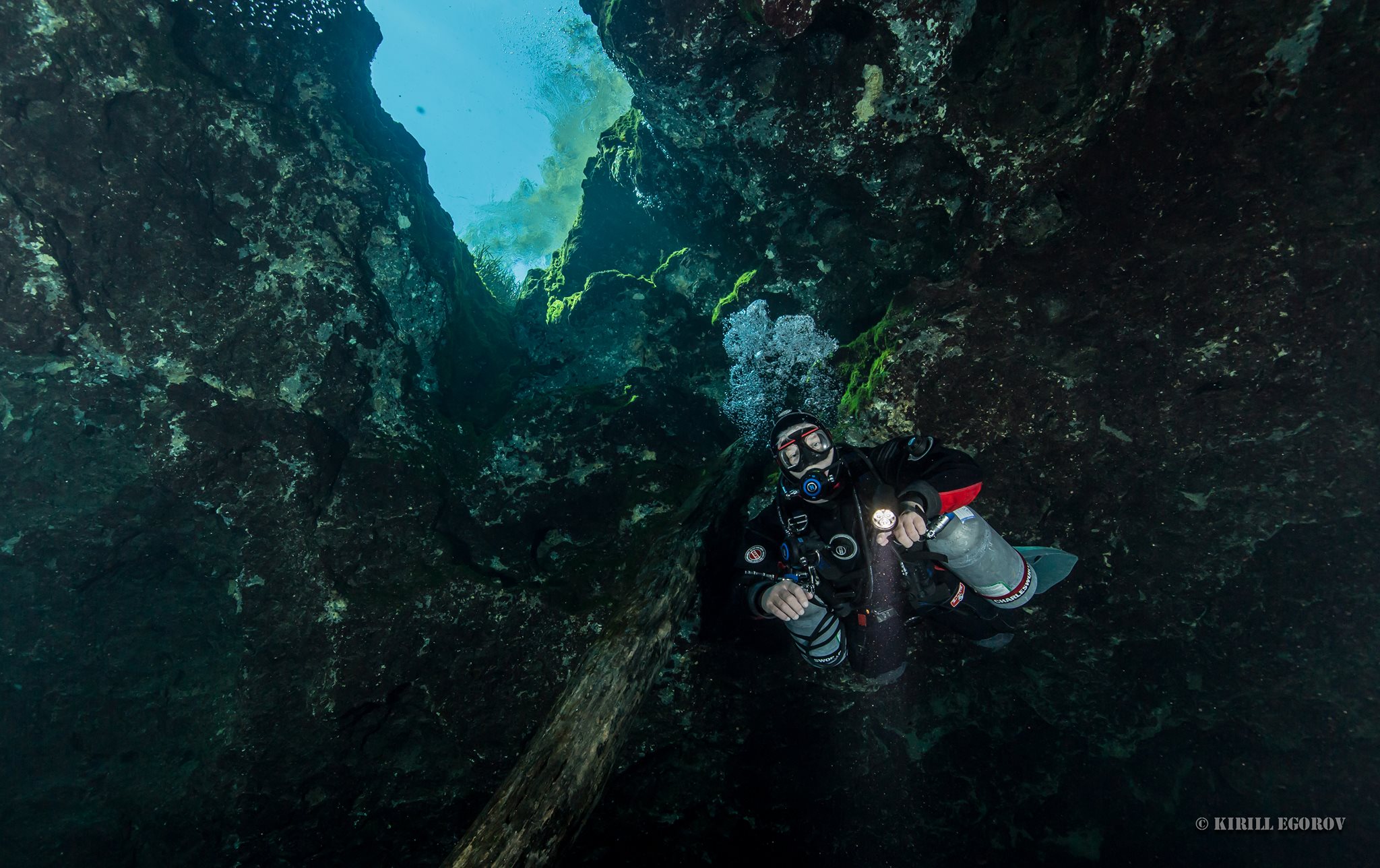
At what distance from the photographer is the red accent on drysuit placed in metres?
3.16

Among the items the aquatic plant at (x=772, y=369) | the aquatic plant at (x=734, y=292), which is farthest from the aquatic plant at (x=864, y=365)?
the aquatic plant at (x=734, y=292)

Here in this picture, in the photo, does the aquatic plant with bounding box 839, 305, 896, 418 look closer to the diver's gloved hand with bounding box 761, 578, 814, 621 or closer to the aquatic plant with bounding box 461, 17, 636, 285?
the diver's gloved hand with bounding box 761, 578, 814, 621

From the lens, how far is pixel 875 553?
11.1 ft

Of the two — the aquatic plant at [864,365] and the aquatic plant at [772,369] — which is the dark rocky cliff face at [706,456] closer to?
the aquatic plant at [864,365]

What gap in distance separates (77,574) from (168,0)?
5.18 meters

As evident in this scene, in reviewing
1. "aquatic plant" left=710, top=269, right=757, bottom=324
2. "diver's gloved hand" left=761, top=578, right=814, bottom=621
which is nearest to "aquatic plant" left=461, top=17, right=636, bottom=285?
"aquatic plant" left=710, top=269, right=757, bottom=324

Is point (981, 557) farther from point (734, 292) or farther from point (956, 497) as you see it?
point (734, 292)

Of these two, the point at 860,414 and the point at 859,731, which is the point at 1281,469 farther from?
the point at 859,731

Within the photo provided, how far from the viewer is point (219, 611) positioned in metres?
4.97

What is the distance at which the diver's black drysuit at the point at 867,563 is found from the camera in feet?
10.8

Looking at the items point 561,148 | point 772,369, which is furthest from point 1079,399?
point 561,148

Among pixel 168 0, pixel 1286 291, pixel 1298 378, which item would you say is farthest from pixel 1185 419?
pixel 168 0

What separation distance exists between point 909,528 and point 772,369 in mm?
3493

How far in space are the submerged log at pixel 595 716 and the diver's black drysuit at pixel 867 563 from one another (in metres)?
0.98
